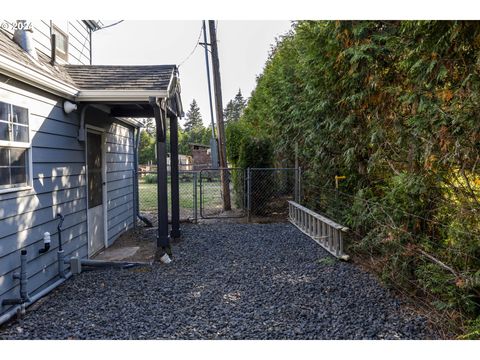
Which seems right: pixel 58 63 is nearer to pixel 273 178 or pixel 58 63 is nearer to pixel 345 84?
pixel 345 84

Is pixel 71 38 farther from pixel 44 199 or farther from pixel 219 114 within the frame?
pixel 219 114

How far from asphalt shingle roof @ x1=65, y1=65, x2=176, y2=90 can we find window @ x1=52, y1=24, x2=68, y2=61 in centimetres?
30

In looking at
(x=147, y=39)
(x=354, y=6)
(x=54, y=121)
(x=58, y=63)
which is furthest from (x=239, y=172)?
(x=354, y=6)

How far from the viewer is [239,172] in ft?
30.7

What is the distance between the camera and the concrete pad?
18.0ft

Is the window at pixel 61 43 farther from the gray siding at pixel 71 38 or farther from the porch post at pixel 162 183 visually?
the porch post at pixel 162 183

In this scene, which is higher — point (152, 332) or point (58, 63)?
point (58, 63)

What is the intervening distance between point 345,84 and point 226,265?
9.10 ft

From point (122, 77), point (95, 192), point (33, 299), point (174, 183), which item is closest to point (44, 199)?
point (33, 299)

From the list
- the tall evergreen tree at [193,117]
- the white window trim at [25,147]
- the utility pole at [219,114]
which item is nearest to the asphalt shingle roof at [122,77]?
the white window trim at [25,147]

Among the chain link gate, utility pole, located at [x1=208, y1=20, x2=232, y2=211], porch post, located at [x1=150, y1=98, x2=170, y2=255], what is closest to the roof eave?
porch post, located at [x1=150, y1=98, x2=170, y2=255]

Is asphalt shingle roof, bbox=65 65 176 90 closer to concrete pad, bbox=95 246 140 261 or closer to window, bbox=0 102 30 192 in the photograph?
window, bbox=0 102 30 192

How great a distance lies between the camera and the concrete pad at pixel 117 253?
5.48 metres
